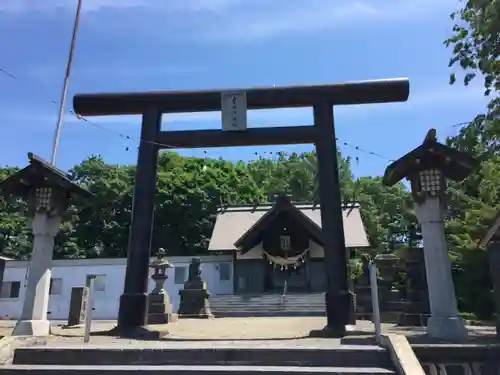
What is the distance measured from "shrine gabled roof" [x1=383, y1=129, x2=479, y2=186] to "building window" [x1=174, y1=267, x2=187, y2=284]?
20.9 metres

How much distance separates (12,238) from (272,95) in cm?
3489

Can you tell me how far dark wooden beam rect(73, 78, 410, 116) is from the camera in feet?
31.8

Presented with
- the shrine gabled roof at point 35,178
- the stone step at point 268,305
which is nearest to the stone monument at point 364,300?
the stone step at point 268,305

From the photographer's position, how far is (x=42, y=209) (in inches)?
356

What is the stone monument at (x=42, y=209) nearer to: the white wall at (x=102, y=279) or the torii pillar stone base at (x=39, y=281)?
the torii pillar stone base at (x=39, y=281)

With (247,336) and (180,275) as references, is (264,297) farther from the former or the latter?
(247,336)

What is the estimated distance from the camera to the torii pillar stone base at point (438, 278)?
714 cm

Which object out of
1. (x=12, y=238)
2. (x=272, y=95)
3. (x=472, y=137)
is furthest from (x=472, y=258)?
(x=12, y=238)

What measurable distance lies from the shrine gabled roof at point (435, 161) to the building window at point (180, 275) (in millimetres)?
20917

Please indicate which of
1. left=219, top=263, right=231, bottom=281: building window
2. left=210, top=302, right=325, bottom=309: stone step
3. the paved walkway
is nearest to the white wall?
left=219, top=263, right=231, bottom=281: building window

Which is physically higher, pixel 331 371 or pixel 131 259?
pixel 131 259

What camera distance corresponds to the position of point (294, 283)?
2639cm

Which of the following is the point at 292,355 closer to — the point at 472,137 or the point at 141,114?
the point at 141,114

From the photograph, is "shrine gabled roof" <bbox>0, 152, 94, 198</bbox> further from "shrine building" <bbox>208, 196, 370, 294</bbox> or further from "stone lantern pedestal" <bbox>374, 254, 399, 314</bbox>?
"shrine building" <bbox>208, 196, 370, 294</bbox>
